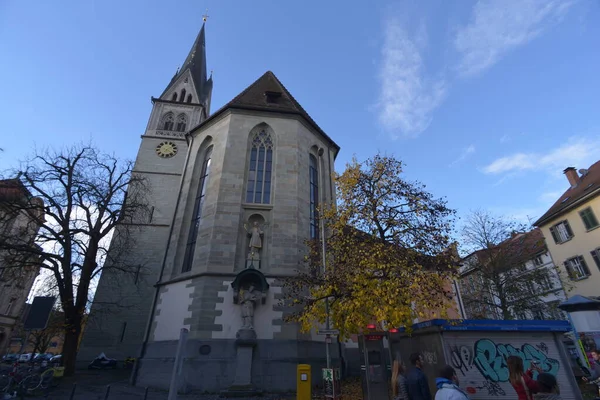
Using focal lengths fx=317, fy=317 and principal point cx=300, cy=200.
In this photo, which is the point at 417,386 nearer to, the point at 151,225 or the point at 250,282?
the point at 250,282

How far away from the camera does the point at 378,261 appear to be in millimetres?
9516

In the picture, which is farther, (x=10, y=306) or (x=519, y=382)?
(x=10, y=306)

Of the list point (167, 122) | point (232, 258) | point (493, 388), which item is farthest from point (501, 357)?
point (167, 122)

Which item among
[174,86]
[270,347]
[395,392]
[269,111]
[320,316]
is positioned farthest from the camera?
[174,86]

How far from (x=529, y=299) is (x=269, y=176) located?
1784cm

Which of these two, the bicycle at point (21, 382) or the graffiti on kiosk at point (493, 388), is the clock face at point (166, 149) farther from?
the graffiti on kiosk at point (493, 388)

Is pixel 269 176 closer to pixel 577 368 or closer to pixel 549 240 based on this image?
pixel 577 368

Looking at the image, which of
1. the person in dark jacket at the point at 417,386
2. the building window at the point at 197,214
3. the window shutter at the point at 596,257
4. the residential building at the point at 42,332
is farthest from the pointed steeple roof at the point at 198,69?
the window shutter at the point at 596,257

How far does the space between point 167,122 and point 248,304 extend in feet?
79.3

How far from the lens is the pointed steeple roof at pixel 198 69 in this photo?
35000 millimetres

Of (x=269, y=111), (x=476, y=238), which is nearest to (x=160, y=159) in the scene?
(x=269, y=111)

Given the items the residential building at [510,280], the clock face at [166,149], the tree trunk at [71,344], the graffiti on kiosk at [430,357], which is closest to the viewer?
the graffiti on kiosk at [430,357]

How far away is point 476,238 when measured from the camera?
21.7 meters

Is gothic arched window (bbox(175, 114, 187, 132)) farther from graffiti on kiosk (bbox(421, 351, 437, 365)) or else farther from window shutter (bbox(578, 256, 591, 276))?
window shutter (bbox(578, 256, 591, 276))
